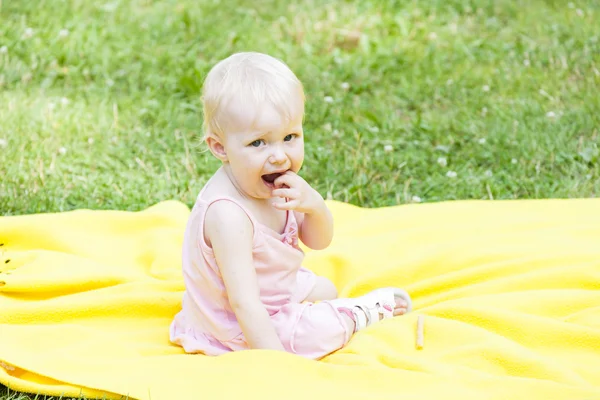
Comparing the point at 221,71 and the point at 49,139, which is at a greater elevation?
the point at 221,71

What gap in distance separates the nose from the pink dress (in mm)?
168

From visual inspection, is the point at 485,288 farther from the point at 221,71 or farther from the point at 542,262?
the point at 221,71

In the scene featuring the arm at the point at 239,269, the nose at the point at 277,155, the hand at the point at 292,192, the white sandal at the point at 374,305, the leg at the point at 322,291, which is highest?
the nose at the point at 277,155

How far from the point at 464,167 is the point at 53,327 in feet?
7.42

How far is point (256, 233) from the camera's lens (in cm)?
264

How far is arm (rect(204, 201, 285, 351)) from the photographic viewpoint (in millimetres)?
2543

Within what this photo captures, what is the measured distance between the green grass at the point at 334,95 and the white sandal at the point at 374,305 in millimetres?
1182

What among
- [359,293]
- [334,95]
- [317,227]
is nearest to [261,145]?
[317,227]

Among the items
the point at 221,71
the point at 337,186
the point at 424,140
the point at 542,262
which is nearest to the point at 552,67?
the point at 424,140

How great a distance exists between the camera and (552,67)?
541 cm

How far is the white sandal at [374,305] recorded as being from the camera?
9.18 ft

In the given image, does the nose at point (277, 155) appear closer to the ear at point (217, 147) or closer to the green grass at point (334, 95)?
the ear at point (217, 147)

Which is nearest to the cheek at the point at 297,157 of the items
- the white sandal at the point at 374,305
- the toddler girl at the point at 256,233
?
the toddler girl at the point at 256,233

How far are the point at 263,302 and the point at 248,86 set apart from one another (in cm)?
66
